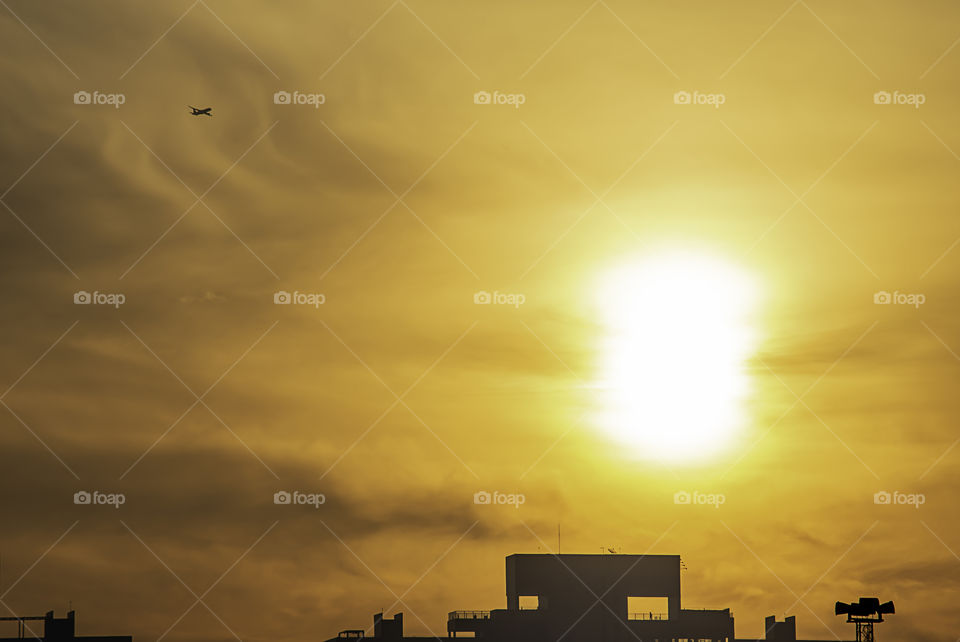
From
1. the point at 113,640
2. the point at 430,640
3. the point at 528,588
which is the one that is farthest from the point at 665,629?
the point at 113,640

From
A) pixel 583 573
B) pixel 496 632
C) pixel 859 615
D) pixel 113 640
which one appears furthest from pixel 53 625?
pixel 859 615

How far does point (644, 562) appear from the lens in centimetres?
12144

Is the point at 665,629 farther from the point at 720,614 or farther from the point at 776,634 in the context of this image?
the point at 776,634

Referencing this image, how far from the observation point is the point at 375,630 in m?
115

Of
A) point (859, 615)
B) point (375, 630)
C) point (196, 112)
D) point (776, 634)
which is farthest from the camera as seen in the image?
point (776, 634)

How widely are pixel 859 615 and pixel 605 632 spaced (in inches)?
880

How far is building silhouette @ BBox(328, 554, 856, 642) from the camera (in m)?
115

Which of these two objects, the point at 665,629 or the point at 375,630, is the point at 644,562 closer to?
the point at 665,629

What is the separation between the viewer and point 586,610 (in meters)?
118

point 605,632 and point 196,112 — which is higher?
point 196,112

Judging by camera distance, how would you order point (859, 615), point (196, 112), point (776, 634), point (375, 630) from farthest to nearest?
point (776, 634) → point (375, 630) → point (859, 615) → point (196, 112)

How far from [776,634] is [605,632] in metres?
21.2

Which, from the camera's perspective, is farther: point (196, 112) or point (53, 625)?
point (53, 625)

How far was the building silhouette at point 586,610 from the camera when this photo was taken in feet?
378
